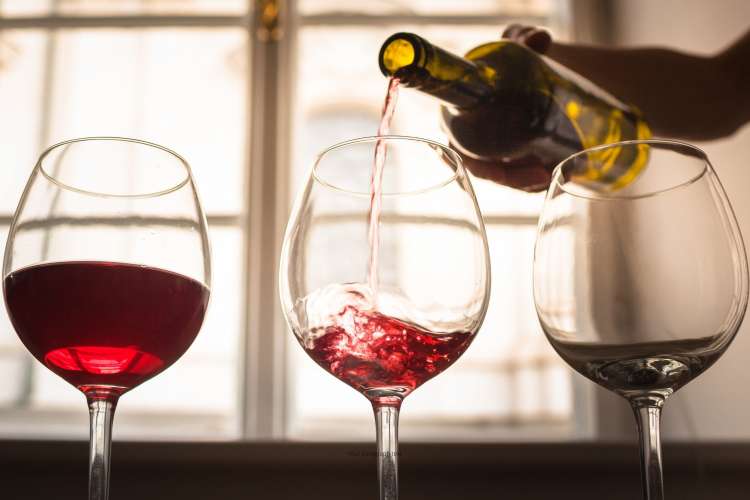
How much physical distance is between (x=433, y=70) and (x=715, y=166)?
0.93 metres

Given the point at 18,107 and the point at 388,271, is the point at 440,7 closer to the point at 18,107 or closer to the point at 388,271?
the point at 18,107

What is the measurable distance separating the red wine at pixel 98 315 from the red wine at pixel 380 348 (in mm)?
118

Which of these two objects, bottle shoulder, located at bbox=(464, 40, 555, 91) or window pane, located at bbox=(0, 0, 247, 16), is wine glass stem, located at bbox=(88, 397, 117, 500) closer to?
bottle shoulder, located at bbox=(464, 40, 555, 91)

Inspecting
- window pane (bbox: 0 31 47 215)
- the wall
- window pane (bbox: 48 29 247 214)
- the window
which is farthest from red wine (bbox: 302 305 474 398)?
window pane (bbox: 0 31 47 215)

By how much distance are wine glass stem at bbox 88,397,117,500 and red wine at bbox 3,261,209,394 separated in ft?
0.04

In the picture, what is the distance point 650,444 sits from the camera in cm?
59

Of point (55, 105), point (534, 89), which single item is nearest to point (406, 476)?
point (534, 89)

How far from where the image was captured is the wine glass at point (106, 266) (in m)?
0.63

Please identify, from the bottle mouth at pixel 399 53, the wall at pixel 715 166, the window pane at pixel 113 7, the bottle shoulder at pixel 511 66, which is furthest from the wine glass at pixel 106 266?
the window pane at pixel 113 7

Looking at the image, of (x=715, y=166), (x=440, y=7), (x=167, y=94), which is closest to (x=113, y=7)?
(x=167, y=94)

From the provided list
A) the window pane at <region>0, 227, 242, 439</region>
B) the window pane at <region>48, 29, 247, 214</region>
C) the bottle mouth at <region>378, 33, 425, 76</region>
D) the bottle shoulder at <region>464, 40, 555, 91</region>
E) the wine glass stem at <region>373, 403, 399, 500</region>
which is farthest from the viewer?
the window pane at <region>48, 29, 247, 214</region>

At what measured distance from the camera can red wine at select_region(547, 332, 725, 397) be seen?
0.60 m

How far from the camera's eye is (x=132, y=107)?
2.02 m

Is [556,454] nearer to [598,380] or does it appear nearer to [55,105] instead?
[598,380]
